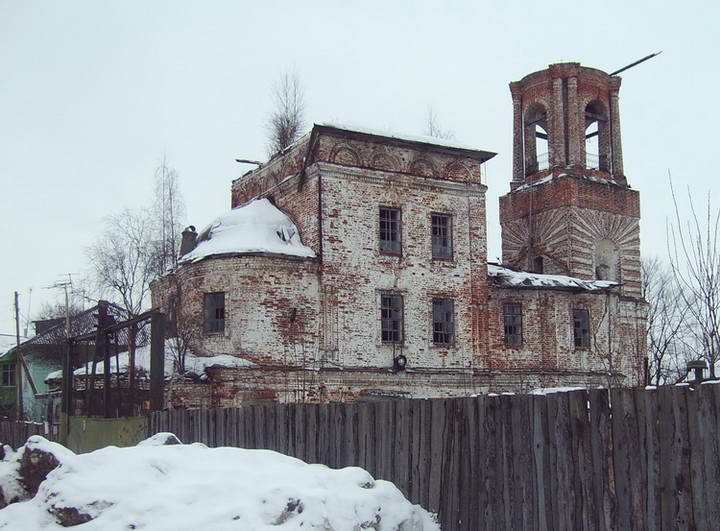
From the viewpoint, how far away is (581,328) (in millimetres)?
Answer: 28797

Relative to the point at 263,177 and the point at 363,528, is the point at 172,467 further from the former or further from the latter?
the point at 263,177

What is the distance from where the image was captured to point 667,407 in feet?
20.1

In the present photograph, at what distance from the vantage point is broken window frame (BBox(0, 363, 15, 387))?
153 ft

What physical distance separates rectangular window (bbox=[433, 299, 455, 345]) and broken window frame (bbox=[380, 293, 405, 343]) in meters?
1.12

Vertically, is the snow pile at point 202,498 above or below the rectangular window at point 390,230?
below

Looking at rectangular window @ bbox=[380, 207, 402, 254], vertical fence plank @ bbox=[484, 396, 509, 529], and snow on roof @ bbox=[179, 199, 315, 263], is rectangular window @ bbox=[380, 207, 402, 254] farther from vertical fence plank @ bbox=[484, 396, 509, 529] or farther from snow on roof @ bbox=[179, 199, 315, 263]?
vertical fence plank @ bbox=[484, 396, 509, 529]

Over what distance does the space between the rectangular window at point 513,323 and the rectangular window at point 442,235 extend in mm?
2638

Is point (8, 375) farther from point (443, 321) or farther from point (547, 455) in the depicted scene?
point (547, 455)

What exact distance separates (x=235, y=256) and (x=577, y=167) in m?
15.4

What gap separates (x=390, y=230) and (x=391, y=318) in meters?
2.60

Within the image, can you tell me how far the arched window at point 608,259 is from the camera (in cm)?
3381

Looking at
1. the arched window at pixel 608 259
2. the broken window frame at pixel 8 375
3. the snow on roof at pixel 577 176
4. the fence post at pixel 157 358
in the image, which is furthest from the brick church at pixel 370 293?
the broken window frame at pixel 8 375

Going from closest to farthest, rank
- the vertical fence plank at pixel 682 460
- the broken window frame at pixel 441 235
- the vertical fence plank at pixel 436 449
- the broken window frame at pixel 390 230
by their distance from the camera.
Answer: the vertical fence plank at pixel 682 460 < the vertical fence plank at pixel 436 449 < the broken window frame at pixel 390 230 < the broken window frame at pixel 441 235

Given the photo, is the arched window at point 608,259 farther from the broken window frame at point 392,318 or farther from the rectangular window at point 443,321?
the broken window frame at point 392,318
